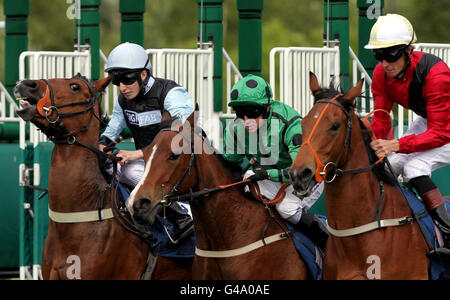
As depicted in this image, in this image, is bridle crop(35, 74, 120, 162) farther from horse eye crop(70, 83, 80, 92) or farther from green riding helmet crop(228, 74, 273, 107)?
green riding helmet crop(228, 74, 273, 107)

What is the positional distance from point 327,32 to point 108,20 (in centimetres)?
2184

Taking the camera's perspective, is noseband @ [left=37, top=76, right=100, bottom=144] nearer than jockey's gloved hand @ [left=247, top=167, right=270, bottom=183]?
No

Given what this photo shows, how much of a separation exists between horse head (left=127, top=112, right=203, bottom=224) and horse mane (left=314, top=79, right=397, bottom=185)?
2.69 ft

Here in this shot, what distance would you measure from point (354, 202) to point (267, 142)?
35.6 inches

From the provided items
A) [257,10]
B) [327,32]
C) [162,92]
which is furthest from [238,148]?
[257,10]

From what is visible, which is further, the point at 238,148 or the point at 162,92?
the point at 162,92

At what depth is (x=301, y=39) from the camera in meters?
29.6

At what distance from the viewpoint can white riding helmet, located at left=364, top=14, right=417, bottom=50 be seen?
6121 mm

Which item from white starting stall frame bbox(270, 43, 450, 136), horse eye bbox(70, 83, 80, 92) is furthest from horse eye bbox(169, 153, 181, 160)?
white starting stall frame bbox(270, 43, 450, 136)

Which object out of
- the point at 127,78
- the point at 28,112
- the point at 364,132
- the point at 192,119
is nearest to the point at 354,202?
the point at 364,132

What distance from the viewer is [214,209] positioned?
600cm

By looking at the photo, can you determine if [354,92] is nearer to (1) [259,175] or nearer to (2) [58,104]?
(1) [259,175]

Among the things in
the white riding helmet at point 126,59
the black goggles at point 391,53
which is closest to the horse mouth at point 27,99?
the white riding helmet at point 126,59

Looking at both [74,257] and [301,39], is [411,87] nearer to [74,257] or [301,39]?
[74,257]
